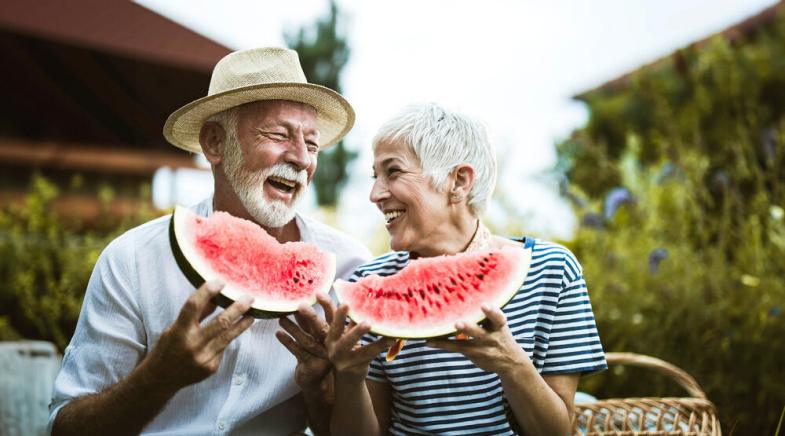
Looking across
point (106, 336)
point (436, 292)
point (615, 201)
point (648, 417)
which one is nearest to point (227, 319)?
point (436, 292)

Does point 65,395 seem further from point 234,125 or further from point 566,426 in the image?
point 566,426

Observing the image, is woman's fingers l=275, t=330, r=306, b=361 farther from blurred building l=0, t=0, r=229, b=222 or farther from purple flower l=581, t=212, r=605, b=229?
blurred building l=0, t=0, r=229, b=222

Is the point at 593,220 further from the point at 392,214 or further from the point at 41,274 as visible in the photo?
the point at 41,274

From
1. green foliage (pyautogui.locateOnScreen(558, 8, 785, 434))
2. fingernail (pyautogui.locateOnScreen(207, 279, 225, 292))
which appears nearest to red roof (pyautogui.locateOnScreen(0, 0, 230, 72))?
green foliage (pyautogui.locateOnScreen(558, 8, 785, 434))

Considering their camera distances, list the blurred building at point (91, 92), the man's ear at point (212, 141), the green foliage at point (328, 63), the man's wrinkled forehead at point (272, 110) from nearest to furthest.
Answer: the man's wrinkled forehead at point (272, 110) < the man's ear at point (212, 141) < the blurred building at point (91, 92) < the green foliage at point (328, 63)

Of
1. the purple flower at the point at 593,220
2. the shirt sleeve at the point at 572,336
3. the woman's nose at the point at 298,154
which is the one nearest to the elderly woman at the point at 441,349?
the shirt sleeve at the point at 572,336

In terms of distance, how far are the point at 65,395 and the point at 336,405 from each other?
3.56 feet

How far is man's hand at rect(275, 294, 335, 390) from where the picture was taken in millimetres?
2156

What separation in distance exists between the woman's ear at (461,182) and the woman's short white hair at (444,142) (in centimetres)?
2

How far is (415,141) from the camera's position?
102 inches

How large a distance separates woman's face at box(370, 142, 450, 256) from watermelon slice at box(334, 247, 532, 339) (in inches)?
6.7

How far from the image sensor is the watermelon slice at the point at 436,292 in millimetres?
2154

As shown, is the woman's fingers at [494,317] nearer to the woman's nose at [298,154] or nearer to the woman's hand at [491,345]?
the woman's hand at [491,345]

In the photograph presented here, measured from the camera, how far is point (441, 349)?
238cm
